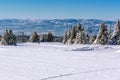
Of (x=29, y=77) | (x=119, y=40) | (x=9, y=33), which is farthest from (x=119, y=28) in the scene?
(x=29, y=77)

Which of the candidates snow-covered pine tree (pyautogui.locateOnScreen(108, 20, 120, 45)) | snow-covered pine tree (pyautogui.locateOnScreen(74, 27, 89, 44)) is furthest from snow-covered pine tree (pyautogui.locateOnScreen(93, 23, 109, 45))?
snow-covered pine tree (pyautogui.locateOnScreen(74, 27, 89, 44))

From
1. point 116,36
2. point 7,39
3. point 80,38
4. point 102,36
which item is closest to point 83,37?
point 80,38

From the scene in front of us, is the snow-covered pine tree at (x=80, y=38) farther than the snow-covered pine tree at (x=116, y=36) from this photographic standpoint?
Yes

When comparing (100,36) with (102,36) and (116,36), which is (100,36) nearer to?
(102,36)

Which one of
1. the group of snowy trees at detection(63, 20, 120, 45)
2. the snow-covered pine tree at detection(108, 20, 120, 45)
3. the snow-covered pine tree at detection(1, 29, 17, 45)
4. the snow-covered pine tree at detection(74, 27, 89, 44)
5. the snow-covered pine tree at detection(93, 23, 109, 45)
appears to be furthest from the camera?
the snow-covered pine tree at detection(74, 27, 89, 44)

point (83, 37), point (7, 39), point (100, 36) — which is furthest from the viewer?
point (83, 37)

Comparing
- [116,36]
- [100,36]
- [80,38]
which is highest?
[116,36]

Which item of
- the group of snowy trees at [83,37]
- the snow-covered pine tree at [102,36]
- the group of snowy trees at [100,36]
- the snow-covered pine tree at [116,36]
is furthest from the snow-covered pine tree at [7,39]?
the snow-covered pine tree at [116,36]

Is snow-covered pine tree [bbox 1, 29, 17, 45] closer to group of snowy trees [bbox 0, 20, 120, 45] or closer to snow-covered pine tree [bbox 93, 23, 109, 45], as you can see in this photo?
group of snowy trees [bbox 0, 20, 120, 45]

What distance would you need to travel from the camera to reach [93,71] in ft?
92.4

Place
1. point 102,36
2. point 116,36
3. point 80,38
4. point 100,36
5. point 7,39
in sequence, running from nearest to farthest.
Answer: point 116,36 → point 102,36 → point 100,36 → point 7,39 → point 80,38

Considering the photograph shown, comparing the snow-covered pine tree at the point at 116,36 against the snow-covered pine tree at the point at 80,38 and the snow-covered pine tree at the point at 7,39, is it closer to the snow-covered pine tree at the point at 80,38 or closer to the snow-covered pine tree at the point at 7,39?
the snow-covered pine tree at the point at 80,38

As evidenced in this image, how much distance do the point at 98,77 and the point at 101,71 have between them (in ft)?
10.7

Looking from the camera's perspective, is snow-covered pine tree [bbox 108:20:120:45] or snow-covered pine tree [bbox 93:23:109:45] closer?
snow-covered pine tree [bbox 108:20:120:45]
